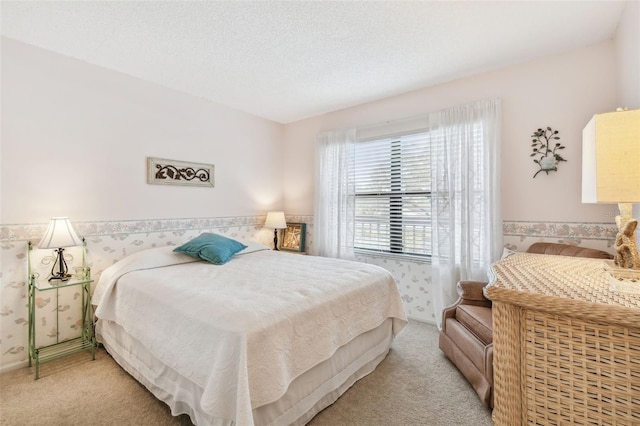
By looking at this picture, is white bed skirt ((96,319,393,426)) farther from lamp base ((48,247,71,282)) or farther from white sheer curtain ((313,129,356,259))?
white sheer curtain ((313,129,356,259))

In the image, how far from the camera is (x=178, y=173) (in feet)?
10.8

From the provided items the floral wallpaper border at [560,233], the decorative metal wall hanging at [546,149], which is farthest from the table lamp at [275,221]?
the decorative metal wall hanging at [546,149]

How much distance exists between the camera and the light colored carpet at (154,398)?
1.75 metres

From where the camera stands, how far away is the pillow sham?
2.78m

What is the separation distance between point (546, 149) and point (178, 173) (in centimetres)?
370

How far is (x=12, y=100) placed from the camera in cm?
229

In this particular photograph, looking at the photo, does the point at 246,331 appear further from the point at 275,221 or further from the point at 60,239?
the point at 275,221

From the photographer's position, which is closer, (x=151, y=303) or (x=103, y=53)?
(x=151, y=303)

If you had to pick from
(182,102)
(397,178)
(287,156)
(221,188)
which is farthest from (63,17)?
(397,178)

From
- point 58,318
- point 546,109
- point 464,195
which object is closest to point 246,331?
point 58,318

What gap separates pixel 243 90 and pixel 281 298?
2.53 meters

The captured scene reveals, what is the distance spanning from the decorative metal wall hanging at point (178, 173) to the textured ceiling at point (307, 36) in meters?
0.86

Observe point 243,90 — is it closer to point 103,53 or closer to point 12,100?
point 103,53

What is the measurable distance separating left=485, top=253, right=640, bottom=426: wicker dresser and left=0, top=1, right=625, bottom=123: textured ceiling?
6.42 ft
